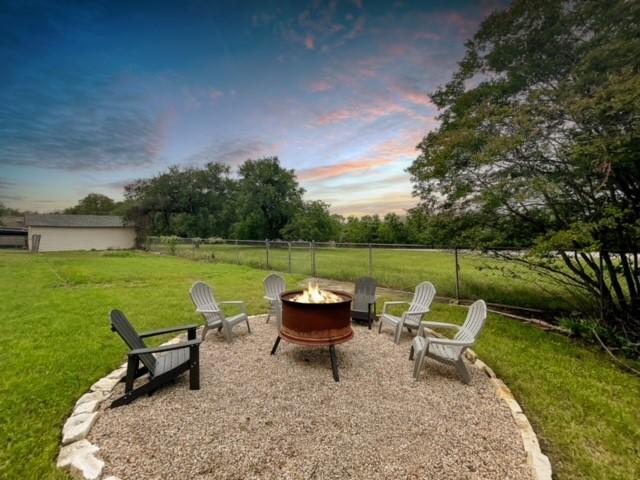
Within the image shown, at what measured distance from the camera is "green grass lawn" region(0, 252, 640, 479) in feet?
7.34

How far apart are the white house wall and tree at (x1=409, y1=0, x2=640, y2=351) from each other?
1379 inches

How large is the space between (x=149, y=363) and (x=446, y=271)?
7.30 meters

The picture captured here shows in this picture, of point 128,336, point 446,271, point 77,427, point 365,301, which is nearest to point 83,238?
point 128,336

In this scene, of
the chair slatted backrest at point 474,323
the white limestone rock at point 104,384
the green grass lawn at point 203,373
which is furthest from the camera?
the chair slatted backrest at point 474,323

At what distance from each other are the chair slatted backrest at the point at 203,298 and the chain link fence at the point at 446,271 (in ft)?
18.3

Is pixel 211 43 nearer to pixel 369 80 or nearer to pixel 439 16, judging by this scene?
pixel 369 80

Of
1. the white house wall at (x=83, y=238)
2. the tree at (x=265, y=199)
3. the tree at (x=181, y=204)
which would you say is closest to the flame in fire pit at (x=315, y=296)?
the tree at (x=265, y=199)

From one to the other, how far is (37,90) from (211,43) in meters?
10.1

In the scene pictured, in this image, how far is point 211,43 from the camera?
870 centimetres

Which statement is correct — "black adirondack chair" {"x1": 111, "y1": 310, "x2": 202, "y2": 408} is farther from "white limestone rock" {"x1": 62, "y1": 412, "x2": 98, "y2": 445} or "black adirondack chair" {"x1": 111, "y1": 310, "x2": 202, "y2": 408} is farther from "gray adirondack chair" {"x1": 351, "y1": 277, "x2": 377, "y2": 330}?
"gray adirondack chair" {"x1": 351, "y1": 277, "x2": 377, "y2": 330}

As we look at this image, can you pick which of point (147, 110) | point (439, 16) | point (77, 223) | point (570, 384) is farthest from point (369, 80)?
point (77, 223)

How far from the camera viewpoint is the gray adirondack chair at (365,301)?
216 inches

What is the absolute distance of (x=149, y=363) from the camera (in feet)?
10.1

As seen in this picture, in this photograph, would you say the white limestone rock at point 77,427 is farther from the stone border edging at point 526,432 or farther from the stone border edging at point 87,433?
the stone border edging at point 526,432
